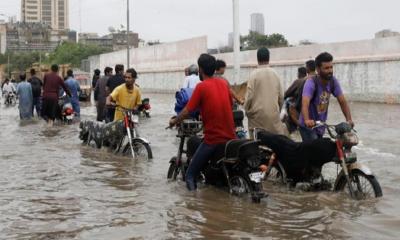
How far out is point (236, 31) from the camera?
2155 centimetres

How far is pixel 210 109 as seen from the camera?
6879 millimetres

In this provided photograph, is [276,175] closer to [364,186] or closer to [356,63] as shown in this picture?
[364,186]

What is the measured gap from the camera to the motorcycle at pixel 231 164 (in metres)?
6.63

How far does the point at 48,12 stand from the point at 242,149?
5661 inches

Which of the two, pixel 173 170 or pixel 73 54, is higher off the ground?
pixel 73 54

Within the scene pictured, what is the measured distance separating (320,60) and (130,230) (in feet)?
10.00

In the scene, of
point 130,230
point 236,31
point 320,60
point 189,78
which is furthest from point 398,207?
point 236,31

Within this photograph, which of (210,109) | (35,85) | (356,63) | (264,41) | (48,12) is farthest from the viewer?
(48,12)

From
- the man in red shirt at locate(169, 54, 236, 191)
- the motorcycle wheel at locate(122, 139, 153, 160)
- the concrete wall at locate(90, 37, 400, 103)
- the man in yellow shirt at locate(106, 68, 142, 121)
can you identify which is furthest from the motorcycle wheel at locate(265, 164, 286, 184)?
the concrete wall at locate(90, 37, 400, 103)

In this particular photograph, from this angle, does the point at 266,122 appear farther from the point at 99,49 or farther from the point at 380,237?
the point at 99,49

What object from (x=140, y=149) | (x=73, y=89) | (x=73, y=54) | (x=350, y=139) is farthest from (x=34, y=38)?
(x=350, y=139)

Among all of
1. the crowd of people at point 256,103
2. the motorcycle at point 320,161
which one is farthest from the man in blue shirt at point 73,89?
the motorcycle at point 320,161

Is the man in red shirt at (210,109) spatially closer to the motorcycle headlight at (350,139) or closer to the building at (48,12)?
the motorcycle headlight at (350,139)

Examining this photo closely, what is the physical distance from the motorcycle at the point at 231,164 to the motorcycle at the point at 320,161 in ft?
1.43
